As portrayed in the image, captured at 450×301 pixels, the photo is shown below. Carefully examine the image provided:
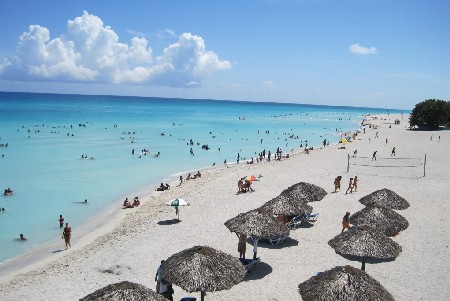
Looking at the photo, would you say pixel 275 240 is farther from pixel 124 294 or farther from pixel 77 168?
pixel 77 168

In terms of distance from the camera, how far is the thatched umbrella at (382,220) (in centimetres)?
1438

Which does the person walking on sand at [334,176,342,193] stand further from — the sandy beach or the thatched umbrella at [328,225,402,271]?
the thatched umbrella at [328,225,402,271]

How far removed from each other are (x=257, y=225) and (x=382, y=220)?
5.10m

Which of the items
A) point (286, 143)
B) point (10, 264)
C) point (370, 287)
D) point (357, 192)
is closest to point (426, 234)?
point (357, 192)

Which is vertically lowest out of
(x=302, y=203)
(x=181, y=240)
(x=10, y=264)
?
(x=10, y=264)

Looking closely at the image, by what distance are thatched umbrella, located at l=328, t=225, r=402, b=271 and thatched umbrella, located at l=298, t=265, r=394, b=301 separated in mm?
2696

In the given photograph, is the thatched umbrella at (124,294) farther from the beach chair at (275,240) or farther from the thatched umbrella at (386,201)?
the thatched umbrella at (386,201)

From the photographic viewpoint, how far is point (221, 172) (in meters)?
34.7

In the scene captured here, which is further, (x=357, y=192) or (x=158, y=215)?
(x=357, y=192)

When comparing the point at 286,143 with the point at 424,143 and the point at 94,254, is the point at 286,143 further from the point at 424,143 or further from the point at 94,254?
the point at 94,254

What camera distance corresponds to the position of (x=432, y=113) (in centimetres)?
6806

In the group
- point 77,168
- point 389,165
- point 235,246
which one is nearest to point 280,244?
point 235,246

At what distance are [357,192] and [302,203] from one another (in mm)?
8807

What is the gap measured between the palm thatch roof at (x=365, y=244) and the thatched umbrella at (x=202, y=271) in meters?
3.52
